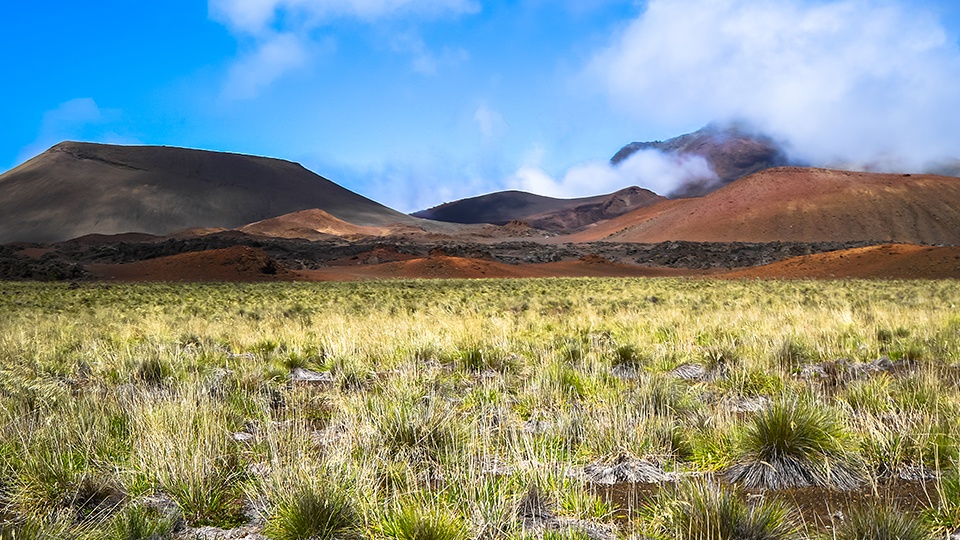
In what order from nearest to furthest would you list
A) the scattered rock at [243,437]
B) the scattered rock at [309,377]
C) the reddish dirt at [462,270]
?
the scattered rock at [243,437], the scattered rock at [309,377], the reddish dirt at [462,270]

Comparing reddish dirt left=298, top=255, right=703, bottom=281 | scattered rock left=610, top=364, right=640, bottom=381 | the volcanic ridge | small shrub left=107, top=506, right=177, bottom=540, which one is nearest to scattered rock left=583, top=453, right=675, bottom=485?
small shrub left=107, top=506, right=177, bottom=540

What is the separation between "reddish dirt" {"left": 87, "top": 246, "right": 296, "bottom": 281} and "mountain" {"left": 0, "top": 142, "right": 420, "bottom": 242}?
88.5m

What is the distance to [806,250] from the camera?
5766 cm

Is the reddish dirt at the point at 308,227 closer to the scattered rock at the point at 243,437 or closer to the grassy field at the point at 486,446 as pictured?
the grassy field at the point at 486,446

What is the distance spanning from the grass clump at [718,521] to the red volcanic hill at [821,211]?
Result: 7605 centimetres

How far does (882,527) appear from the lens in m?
2.72

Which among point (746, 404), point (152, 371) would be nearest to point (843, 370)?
point (746, 404)

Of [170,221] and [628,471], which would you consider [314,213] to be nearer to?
[170,221]

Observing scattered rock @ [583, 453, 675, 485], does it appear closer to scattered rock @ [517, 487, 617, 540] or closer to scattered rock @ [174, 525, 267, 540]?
scattered rock @ [517, 487, 617, 540]

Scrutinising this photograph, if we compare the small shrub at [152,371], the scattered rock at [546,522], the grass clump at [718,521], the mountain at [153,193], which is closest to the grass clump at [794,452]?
the grass clump at [718,521]

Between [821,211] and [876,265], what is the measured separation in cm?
4412

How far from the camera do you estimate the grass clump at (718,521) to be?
2.86m

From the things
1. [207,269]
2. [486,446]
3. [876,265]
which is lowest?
[486,446]

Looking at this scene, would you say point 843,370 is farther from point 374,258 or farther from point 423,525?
point 374,258
